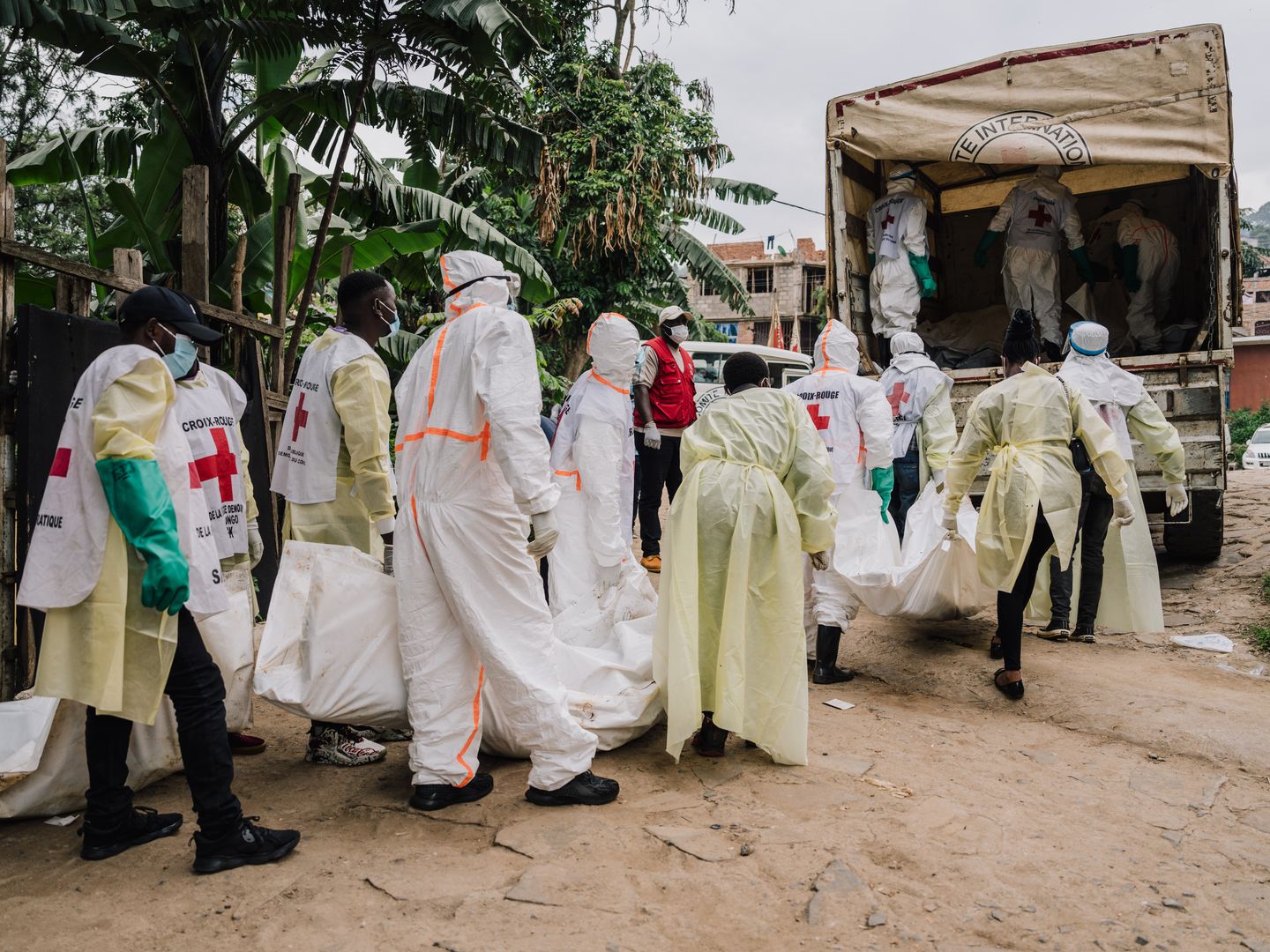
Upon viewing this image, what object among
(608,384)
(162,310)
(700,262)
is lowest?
(608,384)

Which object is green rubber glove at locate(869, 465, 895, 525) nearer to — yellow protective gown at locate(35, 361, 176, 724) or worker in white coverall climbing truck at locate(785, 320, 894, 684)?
worker in white coverall climbing truck at locate(785, 320, 894, 684)

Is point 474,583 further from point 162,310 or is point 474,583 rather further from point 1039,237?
point 1039,237

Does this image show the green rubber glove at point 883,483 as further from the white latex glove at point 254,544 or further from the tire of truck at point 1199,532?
the white latex glove at point 254,544

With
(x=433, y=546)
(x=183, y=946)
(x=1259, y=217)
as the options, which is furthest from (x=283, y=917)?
(x=1259, y=217)

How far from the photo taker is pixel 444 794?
3.41 m

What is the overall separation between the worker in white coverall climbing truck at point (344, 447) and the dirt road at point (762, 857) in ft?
2.78

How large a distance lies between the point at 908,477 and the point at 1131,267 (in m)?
3.40

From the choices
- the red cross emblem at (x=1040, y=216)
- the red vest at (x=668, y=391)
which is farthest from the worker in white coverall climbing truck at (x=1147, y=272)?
the red vest at (x=668, y=391)

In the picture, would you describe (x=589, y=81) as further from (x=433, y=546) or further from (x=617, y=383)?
(x=433, y=546)

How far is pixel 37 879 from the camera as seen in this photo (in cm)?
291

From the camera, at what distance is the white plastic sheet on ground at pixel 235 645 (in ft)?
12.4

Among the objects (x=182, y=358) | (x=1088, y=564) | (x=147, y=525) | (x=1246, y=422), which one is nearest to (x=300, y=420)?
(x=182, y=358)

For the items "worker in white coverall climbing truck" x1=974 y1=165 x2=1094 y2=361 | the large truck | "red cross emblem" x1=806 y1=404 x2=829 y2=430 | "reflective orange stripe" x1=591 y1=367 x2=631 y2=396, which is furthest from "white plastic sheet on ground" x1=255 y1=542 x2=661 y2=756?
"worker in white coverall climbing truck" x1=974 y1=165 x2=1094 y2=361

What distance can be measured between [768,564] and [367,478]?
1605 mm
